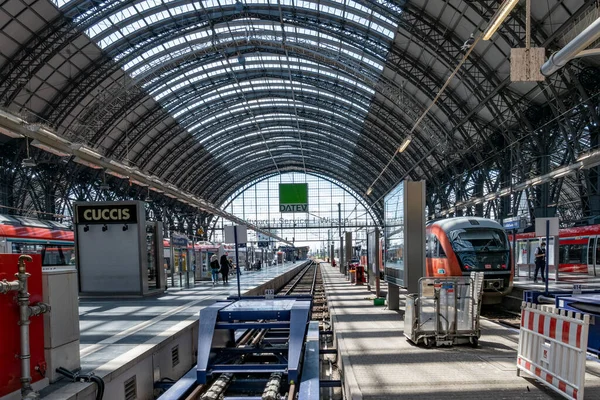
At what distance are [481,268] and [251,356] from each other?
364 inches

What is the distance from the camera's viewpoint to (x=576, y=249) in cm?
2709

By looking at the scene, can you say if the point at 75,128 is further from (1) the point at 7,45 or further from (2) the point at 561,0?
(2) the point at 561,0

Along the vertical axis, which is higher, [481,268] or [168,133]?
[168,133]

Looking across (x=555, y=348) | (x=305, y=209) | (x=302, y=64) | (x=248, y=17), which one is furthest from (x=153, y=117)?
(x=555, y=348)

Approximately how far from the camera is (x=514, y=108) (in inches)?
1217

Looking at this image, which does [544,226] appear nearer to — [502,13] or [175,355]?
[502,13]

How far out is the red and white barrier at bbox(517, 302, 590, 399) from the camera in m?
5.41

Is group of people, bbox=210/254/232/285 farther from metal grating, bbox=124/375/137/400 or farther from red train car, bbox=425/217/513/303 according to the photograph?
metal grating, bbox=124/375/137/400

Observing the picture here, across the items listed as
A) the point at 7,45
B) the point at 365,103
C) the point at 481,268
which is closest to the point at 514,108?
the point at 365,103

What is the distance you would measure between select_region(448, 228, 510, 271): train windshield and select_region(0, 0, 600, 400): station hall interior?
6cm

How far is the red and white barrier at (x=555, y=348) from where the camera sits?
17.7 ft

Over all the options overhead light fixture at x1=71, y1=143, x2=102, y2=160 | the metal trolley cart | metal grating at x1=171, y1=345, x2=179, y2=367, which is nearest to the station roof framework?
overhead light fixture at x1=71, y1=143, x2=102, y2=160

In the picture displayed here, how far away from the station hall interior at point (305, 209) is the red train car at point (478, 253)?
69mm

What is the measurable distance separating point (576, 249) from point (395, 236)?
18830 mm
